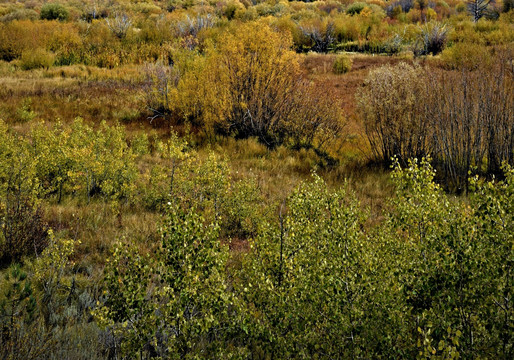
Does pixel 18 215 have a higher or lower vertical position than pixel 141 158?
higher

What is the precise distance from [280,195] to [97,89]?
11254mm

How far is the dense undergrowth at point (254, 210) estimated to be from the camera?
216 cm

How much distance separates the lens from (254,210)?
5.53 metres

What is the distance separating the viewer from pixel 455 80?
26.5 feet

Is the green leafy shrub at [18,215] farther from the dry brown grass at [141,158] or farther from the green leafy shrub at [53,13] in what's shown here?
the green leafy shrub at [53,13]

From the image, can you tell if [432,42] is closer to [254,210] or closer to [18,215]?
[254,210]

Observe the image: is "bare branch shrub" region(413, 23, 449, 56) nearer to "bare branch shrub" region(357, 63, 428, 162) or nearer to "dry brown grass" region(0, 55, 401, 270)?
"dry brown grass" region(0, 55, 401, 270)

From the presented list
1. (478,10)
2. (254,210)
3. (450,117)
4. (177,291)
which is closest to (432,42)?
(478,10)

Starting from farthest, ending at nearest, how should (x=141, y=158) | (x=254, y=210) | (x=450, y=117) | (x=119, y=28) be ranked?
(x=119, y=28) < (x=141, y=158) < (x=450, y=117) < (x=254, y=210)

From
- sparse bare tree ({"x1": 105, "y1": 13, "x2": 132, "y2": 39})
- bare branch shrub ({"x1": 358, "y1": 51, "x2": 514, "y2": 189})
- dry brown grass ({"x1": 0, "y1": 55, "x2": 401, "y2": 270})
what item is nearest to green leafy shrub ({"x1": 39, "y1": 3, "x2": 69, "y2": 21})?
sparse bare tree ({"x1": 105, "y1": 13, "x2": 132, "y2": 39})

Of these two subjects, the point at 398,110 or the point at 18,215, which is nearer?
the point at 18,215

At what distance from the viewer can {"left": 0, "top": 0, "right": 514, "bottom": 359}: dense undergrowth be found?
2.16 m

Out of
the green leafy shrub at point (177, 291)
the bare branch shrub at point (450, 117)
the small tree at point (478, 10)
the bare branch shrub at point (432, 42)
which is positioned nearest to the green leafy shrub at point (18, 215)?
the green leafy shrub at point (177, 291)

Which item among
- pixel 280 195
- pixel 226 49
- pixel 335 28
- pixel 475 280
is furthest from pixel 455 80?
pixel 335 28
